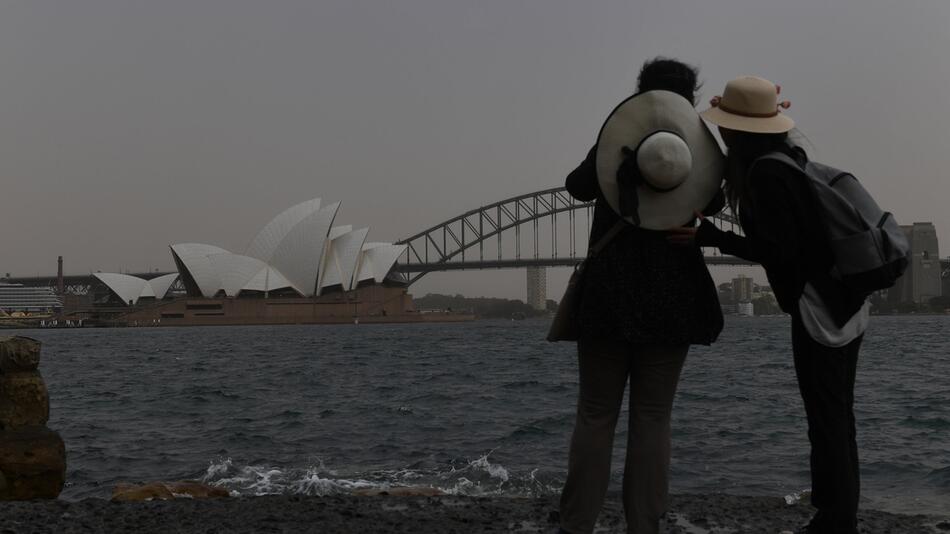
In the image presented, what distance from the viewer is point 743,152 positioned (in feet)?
7.13

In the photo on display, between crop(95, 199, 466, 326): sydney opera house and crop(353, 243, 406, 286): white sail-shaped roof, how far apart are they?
77 mm

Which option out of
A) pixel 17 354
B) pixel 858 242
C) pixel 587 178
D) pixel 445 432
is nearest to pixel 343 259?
pixel 445 432

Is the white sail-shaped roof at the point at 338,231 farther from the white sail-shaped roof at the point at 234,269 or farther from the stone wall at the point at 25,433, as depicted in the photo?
the stone wall at the point at 25,433

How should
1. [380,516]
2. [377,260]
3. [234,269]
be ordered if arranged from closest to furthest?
[380,516] → [234,269] → [377,260]

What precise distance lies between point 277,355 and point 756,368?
12.4 metres

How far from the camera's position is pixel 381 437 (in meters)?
7.66

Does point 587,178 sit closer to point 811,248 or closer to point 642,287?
point 642,287

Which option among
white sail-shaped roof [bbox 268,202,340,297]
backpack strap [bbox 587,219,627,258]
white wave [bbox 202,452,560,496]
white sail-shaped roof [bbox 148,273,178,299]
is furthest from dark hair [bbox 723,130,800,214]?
white sail-shaped roof [bbox 148,273,178,299]

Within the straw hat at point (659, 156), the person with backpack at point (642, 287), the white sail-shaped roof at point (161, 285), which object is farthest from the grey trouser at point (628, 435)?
the white sail-shaped roof at point (161, 285)

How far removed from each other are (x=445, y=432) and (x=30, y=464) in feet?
14.5

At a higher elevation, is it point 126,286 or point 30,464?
point 126,286

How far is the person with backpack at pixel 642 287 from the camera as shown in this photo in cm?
207

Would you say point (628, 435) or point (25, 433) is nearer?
point (628, 435)

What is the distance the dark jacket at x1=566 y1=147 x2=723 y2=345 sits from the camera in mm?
2066
